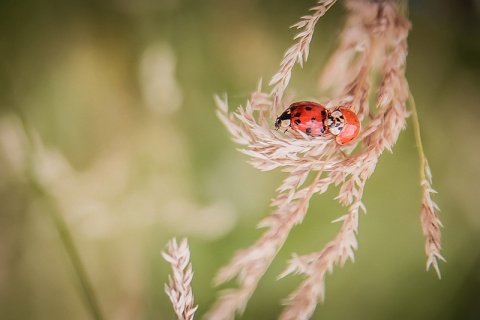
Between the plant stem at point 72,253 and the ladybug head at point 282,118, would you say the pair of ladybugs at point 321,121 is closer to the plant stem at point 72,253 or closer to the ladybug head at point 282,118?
the ladybug head at point 282,118

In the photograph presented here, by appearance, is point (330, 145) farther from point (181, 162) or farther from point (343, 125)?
point (181, 162)

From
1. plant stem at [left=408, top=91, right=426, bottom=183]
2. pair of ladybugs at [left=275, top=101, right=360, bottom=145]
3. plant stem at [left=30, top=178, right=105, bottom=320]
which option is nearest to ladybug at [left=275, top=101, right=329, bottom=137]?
pair of ladybugs at [left=275, top=101, right=360, bottom=145]

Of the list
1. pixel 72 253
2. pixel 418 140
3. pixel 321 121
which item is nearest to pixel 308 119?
pixel 321 121

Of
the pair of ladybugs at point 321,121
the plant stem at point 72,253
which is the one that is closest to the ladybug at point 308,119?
the pair of ladybugs at point 321,121

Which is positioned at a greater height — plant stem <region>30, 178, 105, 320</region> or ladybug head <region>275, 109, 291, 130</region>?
ladybug head <region>275, 109, 291, 130</region>

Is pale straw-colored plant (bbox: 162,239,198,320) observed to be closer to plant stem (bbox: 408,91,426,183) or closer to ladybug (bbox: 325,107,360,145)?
ladybug (bbox: 325,107,360,145)

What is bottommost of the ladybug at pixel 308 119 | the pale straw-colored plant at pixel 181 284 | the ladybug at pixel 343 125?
the pale straw-colored plant at pixel 181 284
